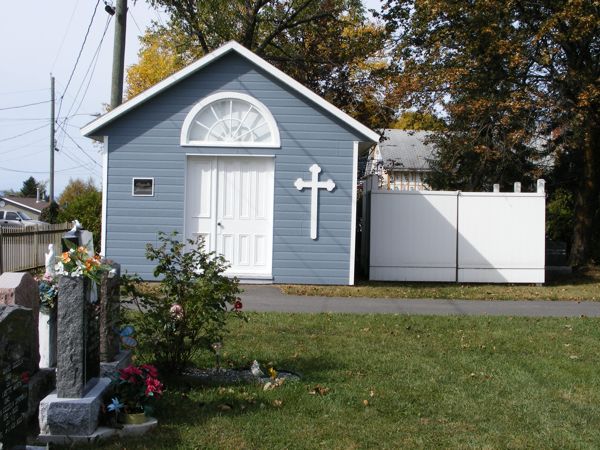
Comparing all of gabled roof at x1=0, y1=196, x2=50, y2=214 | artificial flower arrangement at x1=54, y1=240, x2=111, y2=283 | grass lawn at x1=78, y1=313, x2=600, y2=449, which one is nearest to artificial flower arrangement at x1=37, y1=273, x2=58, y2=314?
artificial flower arrangement at x1=54, y1=240, x2=111, y2=283

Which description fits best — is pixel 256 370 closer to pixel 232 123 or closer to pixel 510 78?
pixel 232 123

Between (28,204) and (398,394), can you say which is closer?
(398,394)

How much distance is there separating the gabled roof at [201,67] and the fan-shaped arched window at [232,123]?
2.26 ft

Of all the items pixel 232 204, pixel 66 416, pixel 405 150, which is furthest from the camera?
pixel 405 150

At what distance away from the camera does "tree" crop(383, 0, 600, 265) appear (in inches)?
773

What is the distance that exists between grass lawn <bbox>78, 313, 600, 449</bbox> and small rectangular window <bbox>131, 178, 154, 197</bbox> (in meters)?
5.86

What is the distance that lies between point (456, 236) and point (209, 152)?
19.1ft

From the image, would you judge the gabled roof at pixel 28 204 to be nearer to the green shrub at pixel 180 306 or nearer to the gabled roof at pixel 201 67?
the gabled roof at pixel 201 67

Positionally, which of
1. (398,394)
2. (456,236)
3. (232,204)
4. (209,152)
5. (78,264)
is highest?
(209,152)

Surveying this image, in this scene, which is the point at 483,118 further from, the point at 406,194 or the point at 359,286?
the point at 359,286

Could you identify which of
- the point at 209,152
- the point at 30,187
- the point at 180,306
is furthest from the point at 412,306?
the point at 30,187

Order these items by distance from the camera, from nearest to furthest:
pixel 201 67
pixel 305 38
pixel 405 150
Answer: pixel 201 67
pixel 305 38
pixel 405 150

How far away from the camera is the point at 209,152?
15516 mm

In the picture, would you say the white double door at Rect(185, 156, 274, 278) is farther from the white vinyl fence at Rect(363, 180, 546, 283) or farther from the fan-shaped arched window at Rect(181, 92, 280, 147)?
the white vinyl fence at Rect(363, 180, 546, 283)
